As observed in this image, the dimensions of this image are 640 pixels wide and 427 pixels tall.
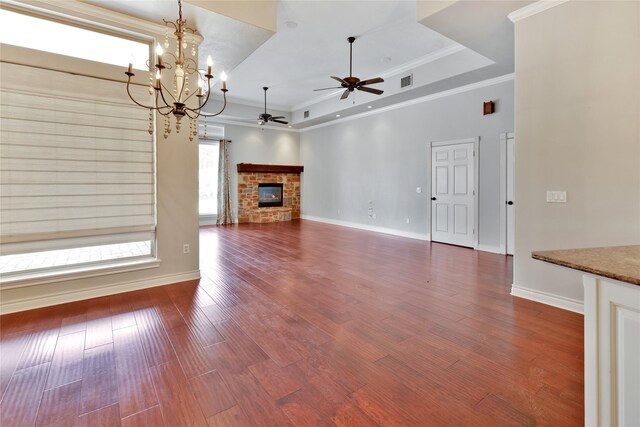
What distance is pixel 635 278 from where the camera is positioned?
1.06 m

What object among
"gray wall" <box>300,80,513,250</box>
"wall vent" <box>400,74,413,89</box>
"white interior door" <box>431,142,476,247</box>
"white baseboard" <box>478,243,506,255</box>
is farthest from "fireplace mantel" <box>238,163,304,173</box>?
"white baseboard" <box>478,243,506,255</box>

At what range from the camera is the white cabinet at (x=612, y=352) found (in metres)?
1.13

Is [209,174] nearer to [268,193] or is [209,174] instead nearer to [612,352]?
[268,193]

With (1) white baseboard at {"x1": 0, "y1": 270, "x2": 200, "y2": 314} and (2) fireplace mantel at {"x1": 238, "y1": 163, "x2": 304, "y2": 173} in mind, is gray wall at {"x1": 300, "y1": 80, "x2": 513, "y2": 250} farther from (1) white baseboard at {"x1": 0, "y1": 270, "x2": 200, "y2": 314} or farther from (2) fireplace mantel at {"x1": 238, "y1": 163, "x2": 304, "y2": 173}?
(1) white baseboard at {"x1": 0, "y1": 270, "x2": 200, "y2": 314}

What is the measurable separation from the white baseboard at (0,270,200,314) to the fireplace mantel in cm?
604

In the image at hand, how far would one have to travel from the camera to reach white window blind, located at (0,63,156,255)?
286cm

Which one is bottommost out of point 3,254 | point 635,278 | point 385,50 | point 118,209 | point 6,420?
point 6,420

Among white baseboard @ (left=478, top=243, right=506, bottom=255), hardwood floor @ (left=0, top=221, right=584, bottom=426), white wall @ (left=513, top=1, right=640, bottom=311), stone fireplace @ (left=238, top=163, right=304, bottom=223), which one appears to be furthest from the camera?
stone fireplace @ (left=238, top=163, right=304, bottom=223)

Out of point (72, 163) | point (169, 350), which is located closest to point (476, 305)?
point (169, 350)

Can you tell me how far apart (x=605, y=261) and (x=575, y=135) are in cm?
230

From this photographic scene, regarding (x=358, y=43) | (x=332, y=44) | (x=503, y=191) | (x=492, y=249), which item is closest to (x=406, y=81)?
(x=358, y=43)

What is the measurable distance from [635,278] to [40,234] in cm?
439

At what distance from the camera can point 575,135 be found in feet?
9.59

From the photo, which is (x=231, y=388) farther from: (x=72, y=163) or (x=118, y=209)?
(x=72, y=163)
